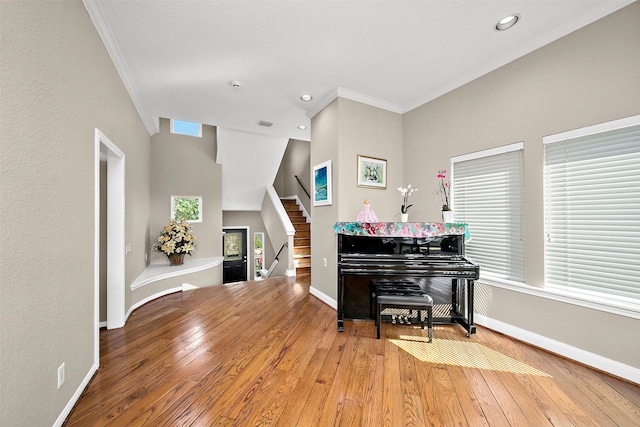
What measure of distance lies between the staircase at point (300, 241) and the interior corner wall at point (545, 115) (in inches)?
120

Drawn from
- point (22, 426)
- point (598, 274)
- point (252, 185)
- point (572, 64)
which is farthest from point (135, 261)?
point (572, 64)

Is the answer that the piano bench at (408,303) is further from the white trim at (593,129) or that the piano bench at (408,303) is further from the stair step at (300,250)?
the stair step at (300,250)

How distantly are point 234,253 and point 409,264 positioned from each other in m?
6.13

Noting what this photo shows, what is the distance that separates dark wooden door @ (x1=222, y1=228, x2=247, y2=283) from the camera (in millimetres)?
7449

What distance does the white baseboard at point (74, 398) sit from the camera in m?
1.46

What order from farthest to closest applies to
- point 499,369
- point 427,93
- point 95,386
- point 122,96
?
1. point 427,93
2. point 122,96
3. point 499,369
4. point 95,386

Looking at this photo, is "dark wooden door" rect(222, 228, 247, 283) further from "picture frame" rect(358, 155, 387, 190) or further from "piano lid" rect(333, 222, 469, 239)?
"piano lid" rect(333, 222, 469, 239)

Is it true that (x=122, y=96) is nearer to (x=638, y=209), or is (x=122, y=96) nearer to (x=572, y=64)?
(x=572, y=64)

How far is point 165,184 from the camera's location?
5176 millimetres

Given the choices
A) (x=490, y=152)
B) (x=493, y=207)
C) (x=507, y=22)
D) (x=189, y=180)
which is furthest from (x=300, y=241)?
(x=507, y=22)

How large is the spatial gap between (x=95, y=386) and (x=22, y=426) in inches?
30.2

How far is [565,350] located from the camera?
2.17m

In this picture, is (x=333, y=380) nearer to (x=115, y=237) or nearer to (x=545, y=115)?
(x=115, y=237)


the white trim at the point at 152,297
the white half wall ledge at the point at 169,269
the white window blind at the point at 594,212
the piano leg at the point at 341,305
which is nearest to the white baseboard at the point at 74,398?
the white trim at the point at 152,297
